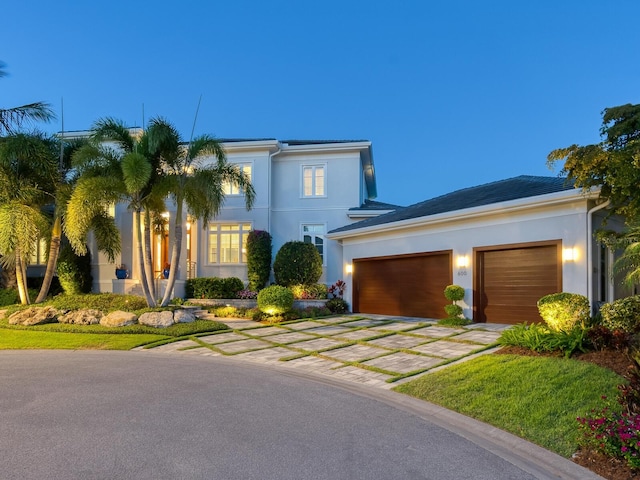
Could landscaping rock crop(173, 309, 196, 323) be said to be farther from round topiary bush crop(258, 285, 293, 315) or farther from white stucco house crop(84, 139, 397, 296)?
white stucco house crop(84, 139, 397, 296)

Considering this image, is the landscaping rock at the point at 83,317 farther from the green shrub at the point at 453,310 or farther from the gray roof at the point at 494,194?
the green shrub at the point at 453,310

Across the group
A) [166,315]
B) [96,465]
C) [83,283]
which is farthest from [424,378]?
[83,283]

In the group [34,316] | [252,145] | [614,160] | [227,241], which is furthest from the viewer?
[227,241]

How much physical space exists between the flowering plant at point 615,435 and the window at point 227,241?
15548 mm

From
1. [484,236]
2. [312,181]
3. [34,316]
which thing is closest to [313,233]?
[312,181]

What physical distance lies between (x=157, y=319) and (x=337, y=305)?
255 inches

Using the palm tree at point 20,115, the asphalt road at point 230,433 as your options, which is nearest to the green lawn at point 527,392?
the asphalt road at point 230,433

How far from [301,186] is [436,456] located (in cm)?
1557

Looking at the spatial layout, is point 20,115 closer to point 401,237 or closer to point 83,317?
point 83,317

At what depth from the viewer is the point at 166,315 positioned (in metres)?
11.9

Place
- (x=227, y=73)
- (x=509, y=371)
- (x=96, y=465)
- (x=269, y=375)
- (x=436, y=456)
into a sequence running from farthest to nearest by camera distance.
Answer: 1. (x=227, y=73)
2. (x=269, y=375)
3. (x=509, y=371)
4. (x=436, y=456)
5. (x=96, y=465)

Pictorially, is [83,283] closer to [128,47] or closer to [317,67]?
[128,47]

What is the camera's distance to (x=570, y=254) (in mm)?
10039

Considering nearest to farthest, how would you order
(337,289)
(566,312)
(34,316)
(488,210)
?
(566,312) → (488,210) → (34,316) → (337,289)
